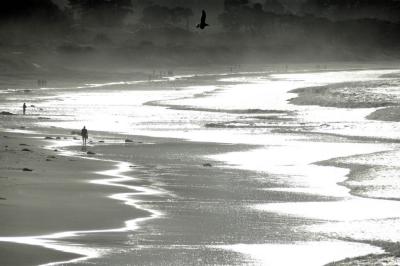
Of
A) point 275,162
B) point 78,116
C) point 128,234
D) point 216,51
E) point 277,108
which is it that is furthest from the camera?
point 216,51

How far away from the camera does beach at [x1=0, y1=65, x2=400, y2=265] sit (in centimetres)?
1631

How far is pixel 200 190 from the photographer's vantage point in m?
23.7

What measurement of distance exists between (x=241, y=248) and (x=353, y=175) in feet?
35.1

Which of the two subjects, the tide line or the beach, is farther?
the beach

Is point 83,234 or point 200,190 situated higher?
point 200,190

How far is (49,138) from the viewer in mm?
37344

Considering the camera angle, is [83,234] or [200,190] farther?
[200,190]

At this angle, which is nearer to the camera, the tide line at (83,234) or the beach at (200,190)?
the tide line at (83,234)

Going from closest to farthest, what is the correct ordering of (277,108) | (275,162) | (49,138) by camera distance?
(275,162)
(49,138)
(277,108)

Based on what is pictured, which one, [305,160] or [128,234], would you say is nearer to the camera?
[128,234]

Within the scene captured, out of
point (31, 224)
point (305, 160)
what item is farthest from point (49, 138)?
point (31, 224)

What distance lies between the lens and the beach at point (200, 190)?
1631 centimetres

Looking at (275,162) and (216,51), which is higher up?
(216,51)

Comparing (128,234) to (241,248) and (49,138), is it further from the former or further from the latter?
(49,138)
